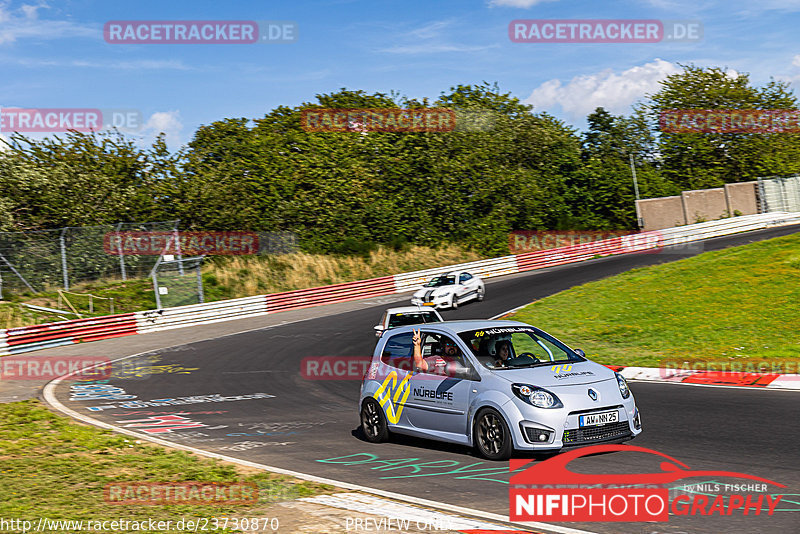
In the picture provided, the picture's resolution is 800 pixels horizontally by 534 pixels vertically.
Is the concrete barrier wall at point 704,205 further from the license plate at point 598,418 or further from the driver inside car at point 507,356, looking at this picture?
the license plate at point 598,418

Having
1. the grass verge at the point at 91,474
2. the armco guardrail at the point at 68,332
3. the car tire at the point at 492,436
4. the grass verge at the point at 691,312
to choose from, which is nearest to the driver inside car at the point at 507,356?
the car tire at the point at 492,436

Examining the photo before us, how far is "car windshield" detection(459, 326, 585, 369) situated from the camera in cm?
952

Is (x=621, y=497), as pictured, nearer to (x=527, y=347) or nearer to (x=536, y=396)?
(x=536, y=396)

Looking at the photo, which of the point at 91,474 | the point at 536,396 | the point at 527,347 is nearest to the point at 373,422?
the point at 527,347

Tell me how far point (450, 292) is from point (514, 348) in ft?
72.8

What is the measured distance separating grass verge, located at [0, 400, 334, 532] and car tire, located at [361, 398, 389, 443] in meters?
2.19

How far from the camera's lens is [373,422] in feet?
35.3

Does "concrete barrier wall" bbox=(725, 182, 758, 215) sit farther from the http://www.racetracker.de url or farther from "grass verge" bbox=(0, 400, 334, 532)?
the http://www.racetracker.de url

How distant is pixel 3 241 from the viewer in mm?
30281

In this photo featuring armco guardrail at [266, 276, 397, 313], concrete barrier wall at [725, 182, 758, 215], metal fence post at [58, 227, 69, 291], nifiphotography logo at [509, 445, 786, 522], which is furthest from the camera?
concrete barrier wall at [725, 182, 758, 215]

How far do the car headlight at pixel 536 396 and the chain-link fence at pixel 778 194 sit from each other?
167ft

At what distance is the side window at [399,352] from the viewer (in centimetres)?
1044

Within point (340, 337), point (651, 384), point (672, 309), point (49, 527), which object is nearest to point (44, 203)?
point (340, 337)

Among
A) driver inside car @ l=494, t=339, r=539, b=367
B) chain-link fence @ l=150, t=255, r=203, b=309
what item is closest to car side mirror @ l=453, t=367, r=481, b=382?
driver inside car @ l=494, t=339, r=539, b=367
